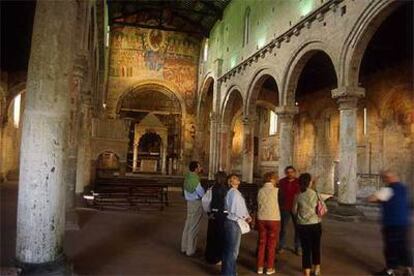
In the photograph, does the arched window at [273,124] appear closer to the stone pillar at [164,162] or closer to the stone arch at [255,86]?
the stone pillar at [164,162]

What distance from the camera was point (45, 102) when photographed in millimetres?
4828

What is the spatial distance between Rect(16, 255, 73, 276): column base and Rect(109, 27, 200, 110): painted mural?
1013 inches

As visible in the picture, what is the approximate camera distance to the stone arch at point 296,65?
14.1 m

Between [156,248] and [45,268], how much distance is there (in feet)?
8.85

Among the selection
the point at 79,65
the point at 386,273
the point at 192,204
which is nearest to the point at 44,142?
the point at 192,204

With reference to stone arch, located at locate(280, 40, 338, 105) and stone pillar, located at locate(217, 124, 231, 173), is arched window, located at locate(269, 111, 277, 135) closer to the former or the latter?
stone pillar, located at locate(217, 124, 231, 173)

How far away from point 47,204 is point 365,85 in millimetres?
17012

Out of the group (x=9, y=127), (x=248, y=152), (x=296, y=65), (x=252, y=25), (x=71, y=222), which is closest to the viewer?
(x=71, y=222)

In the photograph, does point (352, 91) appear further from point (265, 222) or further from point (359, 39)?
point (265, 222)

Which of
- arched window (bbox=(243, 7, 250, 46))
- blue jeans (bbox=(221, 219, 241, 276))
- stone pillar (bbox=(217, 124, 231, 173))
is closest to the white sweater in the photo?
blue jeans (bbox=(221, 219, 241, 276))

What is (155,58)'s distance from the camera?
3061 centimetres

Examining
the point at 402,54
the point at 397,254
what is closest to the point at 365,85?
the point at 402,54

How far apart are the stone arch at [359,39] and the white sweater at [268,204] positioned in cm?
719

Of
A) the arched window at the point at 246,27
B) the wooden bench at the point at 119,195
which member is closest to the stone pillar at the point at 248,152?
the arched window at the point at 246,27
